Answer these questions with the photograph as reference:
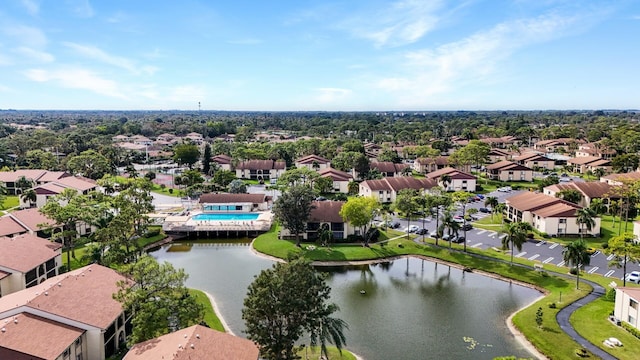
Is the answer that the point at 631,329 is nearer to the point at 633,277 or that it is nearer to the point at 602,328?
the point at 602,328

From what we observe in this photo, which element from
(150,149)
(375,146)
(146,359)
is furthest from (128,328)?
(150,149)

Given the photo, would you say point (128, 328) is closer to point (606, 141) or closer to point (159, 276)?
point (159, 276)

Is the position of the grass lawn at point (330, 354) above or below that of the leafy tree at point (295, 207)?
below

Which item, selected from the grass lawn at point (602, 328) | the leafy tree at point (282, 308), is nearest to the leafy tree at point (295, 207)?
the leafy tree at point (282, 308)

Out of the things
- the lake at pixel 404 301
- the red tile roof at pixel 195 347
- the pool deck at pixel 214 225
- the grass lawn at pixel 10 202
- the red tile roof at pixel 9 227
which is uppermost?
the red tile roof at pixel 9 227

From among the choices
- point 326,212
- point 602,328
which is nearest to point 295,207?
point 326,212

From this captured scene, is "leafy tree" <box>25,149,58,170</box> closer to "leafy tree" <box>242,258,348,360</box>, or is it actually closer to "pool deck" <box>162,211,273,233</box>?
"pool deck" <box>162,211,273,233</box>


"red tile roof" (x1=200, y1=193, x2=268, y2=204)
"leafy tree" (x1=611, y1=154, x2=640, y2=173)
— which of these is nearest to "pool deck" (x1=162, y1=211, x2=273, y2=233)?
"red tile roof" (x1=200, y1=193, x2=268, y2=204)

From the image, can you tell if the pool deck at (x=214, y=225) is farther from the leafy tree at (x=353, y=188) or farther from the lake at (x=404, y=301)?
the leafy tree at (x=353, y=188)
